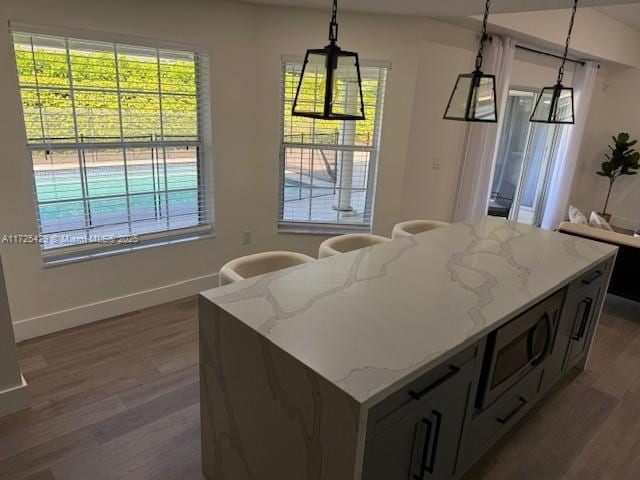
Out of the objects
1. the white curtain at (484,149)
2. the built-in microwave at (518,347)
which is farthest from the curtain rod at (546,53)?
the built-in microwave at (518,347)

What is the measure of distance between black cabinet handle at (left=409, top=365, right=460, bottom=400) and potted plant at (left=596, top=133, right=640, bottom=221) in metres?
7.01

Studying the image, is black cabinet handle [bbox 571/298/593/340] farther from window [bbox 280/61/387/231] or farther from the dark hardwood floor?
window [bbox 280/61/387/231]

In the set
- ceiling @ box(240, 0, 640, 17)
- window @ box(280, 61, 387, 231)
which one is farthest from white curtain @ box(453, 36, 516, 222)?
window @ box(280, 61, 387, 231)

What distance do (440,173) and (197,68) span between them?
2.87m

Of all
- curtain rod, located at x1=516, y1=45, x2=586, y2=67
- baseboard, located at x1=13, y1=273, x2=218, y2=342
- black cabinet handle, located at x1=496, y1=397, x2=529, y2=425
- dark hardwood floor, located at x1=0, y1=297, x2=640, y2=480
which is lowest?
dark hardwood floor, located at x1=0, y1=297, x2=640, y2=480

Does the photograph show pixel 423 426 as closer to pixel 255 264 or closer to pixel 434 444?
pixel 434 444

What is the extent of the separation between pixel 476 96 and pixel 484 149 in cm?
307

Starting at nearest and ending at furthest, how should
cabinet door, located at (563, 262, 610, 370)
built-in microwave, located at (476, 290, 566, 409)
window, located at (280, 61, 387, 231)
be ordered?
built-in microwave, located at (476, 290, 566, 409), cabinet door, located at (563, 262, 610, 370), window, located at (280, 61, 387, 231)

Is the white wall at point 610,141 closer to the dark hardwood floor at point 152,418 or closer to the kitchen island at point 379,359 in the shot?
the dark hardwood floor at point 152,418

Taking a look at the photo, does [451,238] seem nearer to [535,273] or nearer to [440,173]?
[535,273]

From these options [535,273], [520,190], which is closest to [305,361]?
[535,273]

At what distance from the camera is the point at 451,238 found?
2.76 m

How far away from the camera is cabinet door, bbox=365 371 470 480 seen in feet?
4.37

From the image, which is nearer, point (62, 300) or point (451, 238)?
point (451, 238)
